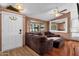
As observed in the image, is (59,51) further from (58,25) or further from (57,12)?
(57,12)

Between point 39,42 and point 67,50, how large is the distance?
573mm

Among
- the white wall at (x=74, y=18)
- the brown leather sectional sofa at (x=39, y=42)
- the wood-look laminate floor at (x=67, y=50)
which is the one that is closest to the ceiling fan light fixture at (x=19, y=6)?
the brown leather sectional sofa at (x=39, y=42)

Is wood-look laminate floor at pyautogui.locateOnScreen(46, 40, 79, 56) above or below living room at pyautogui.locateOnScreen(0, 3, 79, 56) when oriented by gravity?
below

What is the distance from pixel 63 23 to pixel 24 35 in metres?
0.82

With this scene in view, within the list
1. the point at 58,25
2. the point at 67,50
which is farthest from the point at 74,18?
the point at 67,50

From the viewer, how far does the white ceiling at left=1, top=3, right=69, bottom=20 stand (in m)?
2.29

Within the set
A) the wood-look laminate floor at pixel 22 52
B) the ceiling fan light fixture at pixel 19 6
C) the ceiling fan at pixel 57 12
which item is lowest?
the wood-look laminate floor at pixel 22 52

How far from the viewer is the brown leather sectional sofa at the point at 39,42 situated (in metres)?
2.26

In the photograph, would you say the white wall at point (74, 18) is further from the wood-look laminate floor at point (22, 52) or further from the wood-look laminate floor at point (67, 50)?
the wood-look laminate floor at point (22, 52)

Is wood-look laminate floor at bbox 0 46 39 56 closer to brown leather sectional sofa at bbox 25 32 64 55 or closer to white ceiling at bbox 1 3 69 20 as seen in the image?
brown leather sectional sofa at bbox 25 32 64 55

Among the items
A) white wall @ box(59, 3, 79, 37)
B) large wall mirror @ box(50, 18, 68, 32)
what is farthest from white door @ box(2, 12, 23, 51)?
white wall @ box(59, 3, 79, 37)

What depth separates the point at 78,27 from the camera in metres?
2.27

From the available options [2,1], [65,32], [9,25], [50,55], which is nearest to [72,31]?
[65,32]

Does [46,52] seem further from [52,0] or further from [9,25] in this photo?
[52,0]
